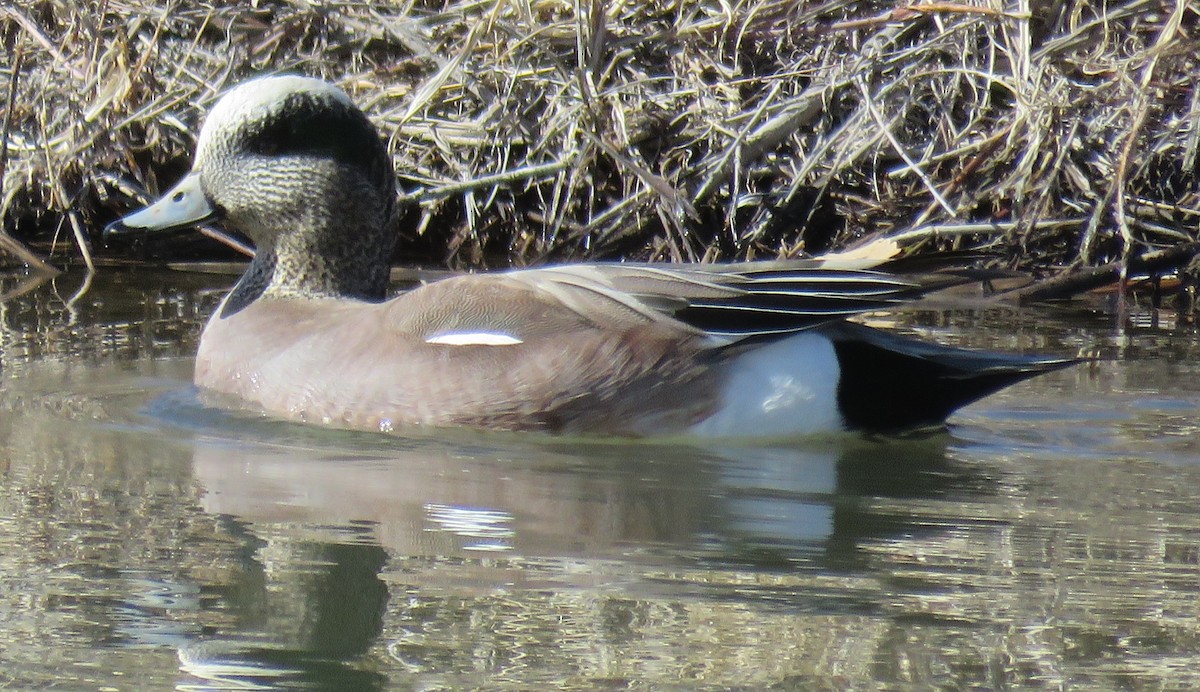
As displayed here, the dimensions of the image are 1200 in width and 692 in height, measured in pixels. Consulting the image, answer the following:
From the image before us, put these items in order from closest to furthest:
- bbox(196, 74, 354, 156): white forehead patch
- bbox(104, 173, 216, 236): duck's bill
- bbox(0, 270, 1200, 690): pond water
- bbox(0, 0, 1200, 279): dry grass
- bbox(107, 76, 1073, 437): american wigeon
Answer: bbox(0, 270, 1200, 690): pond water
bbox(107, 76, 1073, 437): american wigeon
bbox(196, 74, 354, 156): white forehead patch
bbox(104, 173, 216, 236): duck's bill
bbox(0, 0, 1200, 279): dry grass

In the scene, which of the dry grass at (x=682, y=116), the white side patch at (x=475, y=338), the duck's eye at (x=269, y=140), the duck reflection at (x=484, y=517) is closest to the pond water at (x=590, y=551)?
the duck reflection at (x=484, y=517)

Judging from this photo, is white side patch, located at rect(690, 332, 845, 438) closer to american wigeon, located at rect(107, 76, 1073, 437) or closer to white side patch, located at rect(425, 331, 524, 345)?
american wigeon, located at rect(107, 76, 1073, 437)

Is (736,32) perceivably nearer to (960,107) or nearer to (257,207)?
(960,107)

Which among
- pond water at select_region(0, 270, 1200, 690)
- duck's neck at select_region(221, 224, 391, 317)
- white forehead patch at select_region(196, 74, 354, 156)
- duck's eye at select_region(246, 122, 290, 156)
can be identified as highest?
white forehead patch at select_region(196, 74, 354, 156)

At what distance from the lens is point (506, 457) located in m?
3.43

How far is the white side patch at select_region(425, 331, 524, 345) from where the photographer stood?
3666 mm

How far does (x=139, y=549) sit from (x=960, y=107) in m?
3.85

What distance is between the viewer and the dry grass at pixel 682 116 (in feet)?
17.8

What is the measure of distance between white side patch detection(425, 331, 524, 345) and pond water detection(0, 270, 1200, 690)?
0.72 feet

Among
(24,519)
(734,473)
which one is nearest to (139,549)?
(24,519)

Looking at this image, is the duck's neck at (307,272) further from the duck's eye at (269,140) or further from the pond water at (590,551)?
the pond water at (590,551)

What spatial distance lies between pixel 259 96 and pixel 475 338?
3.18 feet

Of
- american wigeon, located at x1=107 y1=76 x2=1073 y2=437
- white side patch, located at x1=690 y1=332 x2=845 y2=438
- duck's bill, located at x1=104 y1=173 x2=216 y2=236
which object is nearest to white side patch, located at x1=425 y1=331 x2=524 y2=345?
american wigeon, located at x1=107 y1=76 x2=1073 y2=437

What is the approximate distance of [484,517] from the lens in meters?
2.86
